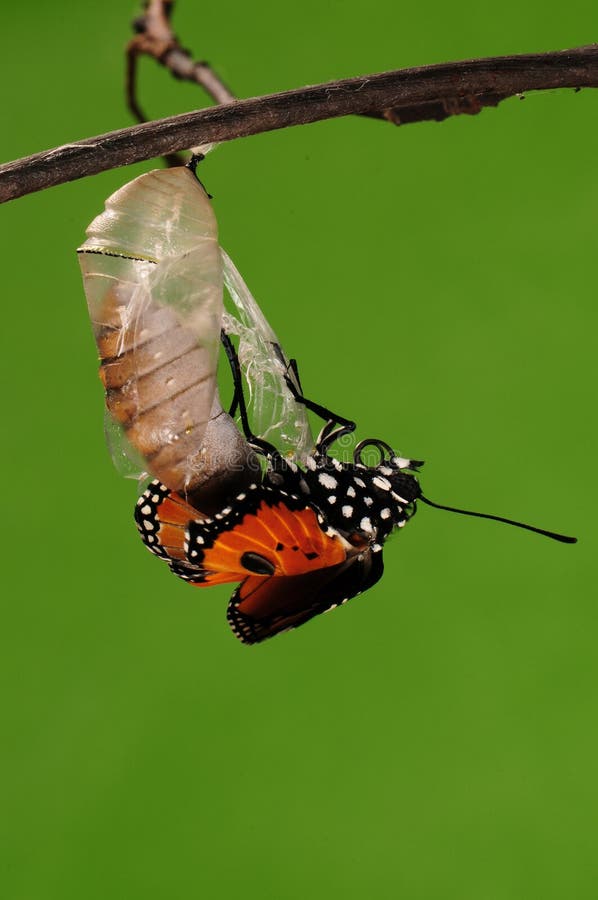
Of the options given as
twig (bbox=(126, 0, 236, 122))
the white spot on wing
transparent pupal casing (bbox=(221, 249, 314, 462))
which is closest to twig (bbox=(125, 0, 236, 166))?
twig (bbox=(126, 0, 236, 122))

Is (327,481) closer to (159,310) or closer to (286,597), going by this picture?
(286,597)

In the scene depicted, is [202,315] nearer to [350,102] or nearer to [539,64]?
[350,102]

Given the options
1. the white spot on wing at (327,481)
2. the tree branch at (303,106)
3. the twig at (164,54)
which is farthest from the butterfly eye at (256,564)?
the twig at (164,54)

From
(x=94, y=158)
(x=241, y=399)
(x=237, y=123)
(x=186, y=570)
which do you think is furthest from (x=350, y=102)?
(x=186, y=570)

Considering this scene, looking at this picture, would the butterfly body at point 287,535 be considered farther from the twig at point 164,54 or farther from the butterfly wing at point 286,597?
the twig at point 164,54

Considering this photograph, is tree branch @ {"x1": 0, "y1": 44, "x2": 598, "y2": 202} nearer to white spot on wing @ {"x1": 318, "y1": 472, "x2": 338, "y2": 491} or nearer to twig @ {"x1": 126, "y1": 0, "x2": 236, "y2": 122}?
white spot on wing @ {"x1": 318, "y1": 472, "x2": 338, "y2": 491}

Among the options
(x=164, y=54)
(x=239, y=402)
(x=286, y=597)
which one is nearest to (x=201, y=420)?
(x=239, y=402)
